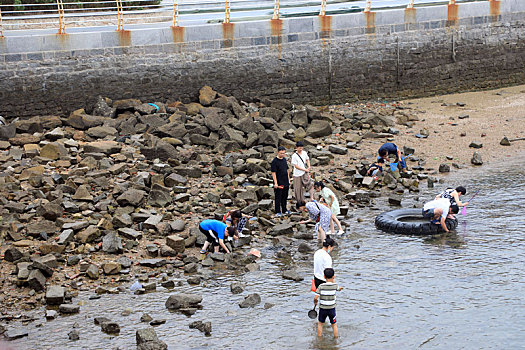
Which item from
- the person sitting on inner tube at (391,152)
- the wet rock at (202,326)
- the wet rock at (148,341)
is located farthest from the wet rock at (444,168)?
the wet rock at (148,341)

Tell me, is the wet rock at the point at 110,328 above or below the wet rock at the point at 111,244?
below

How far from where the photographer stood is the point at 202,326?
388 inches

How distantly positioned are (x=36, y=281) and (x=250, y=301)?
3.74 m

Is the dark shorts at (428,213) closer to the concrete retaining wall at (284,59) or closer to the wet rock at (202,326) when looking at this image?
the wet rock at (202,326)

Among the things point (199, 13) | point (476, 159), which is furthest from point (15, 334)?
point (199, 13)

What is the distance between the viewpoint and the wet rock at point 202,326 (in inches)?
385

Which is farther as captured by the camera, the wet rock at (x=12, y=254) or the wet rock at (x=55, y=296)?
the wet rock at (x=12, y=254)

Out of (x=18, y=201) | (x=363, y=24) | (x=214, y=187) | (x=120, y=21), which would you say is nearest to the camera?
(x=18, y=201)

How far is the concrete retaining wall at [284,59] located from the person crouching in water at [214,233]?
998 cm

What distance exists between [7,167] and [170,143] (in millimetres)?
4241

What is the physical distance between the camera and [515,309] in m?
10.1

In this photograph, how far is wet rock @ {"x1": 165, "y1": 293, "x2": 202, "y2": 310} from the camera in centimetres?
1053

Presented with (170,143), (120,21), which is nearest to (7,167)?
(170,143)

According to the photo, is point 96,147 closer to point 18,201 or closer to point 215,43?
point 18,201
